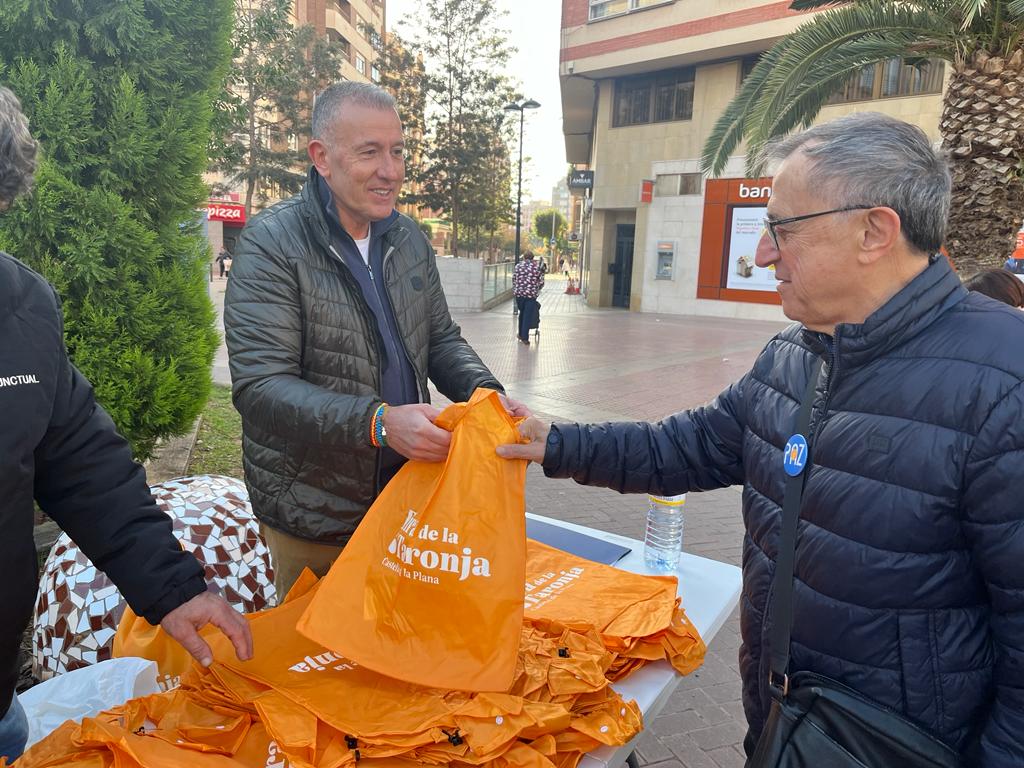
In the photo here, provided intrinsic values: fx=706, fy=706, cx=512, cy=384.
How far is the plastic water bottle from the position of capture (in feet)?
8.35

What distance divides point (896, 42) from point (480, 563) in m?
8.04

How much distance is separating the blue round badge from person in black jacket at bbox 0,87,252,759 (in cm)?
125

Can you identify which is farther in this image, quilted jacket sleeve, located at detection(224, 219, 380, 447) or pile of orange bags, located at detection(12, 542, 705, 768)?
quilted jacket sleeve, located at detection(224, 219, 380, 447)

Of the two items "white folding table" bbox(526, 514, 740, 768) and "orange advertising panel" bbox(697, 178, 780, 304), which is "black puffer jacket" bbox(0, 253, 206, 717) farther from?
"orange advertising panel" bbox(697, 178, 780, 304)

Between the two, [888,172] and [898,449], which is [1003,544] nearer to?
[898,449]

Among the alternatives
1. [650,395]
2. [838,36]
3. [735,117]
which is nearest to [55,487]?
[838,36]

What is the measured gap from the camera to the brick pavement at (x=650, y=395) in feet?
10.3

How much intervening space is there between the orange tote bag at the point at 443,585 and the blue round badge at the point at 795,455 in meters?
0.60

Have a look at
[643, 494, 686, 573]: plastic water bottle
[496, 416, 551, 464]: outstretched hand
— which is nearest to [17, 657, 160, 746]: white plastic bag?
[496, 416, 551, 464]: outstretched hand

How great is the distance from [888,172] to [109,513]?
6.02ft

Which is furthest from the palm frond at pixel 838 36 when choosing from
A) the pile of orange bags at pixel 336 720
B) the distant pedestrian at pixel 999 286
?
the pile of orange bags at pixel 336 720

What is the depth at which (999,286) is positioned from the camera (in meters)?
3.71

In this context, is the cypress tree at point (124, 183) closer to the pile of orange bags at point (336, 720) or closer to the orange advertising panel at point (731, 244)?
the pile of orange bags at point (336, 720)

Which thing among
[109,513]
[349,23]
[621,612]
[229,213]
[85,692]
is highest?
[349,23]
